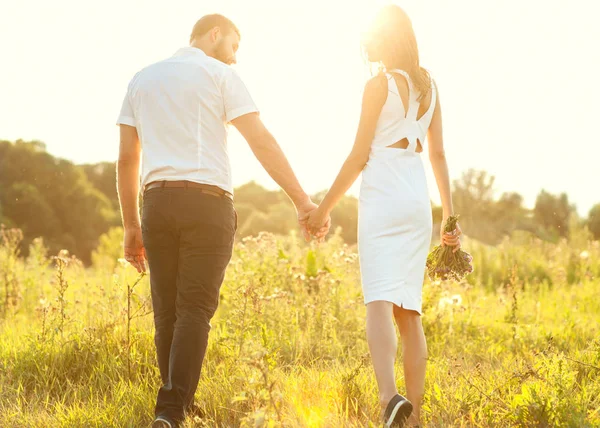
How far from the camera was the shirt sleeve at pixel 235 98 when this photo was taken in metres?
3.42

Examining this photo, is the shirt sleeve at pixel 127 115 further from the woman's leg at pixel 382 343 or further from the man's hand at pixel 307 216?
the woman's leg at pixel 382 343

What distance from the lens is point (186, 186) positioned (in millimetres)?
3311

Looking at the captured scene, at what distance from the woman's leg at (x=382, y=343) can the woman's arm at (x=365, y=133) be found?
2.06 feet

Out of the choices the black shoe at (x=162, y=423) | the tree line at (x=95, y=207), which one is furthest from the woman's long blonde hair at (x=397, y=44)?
the tree line at (x=95, y=207)

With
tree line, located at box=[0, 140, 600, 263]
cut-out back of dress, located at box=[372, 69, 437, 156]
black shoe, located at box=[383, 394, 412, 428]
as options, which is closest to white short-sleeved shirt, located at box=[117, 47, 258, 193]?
cut-out back of dress, located at box=[372, 69, 437, 156]

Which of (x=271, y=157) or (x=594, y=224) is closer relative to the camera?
(x=271, y=157)

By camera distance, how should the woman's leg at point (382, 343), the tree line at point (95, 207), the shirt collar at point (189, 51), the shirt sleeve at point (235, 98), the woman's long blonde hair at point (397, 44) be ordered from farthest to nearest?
the tree line at point (95, 207), the shirt collar at point (189, 51), the shirt sleeve at point (235, 98), the woman's long blonde hair at point (397, 44), the woman's leg at point (382, 343)

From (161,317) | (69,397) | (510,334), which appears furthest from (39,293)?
(510,334)

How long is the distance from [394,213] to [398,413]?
0.93m

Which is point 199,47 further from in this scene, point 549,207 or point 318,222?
point 549,207

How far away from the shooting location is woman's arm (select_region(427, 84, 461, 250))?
3.47m

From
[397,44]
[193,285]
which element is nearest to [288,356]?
[193,285]

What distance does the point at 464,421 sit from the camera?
3199 mm

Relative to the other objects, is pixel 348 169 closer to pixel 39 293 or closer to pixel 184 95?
pixel 184 95
